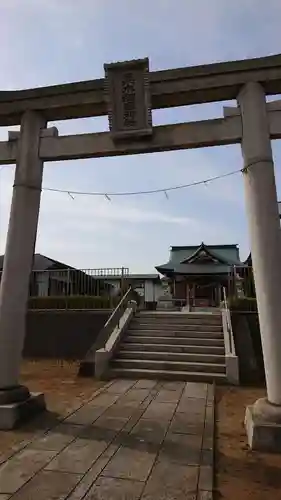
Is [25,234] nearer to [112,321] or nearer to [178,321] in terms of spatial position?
[112,321]

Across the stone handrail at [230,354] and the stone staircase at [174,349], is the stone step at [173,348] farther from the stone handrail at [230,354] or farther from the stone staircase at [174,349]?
the stone handrail at [230,354]

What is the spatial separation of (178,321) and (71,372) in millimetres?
3863

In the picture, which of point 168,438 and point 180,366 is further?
point 180,366

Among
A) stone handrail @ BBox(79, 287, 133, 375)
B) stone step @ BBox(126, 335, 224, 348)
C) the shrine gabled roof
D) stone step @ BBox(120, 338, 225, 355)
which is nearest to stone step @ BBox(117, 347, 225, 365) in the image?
stone step @ BBox(120, 338, 225, 355)

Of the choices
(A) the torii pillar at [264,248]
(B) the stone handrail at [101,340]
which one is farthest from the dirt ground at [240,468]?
(B) the stone handrail at [101,340]

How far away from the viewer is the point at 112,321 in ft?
38.4

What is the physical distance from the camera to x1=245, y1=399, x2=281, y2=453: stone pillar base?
4.52m

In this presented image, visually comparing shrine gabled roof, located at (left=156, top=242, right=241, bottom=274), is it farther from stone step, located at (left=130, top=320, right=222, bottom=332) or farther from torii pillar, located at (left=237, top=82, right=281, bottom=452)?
torii pillar, located at (left=237, top=82, right=281, bottom=452)

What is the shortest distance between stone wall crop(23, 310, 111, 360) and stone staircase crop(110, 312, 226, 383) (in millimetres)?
1499

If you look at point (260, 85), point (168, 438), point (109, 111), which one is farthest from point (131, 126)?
point (168, 438)

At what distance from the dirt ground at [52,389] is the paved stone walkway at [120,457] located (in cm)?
25

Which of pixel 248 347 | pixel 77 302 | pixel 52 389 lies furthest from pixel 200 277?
pixel 52 389

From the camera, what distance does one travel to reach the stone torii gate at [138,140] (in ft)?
17.1

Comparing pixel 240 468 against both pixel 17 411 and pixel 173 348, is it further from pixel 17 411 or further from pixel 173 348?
pixel 173 348
